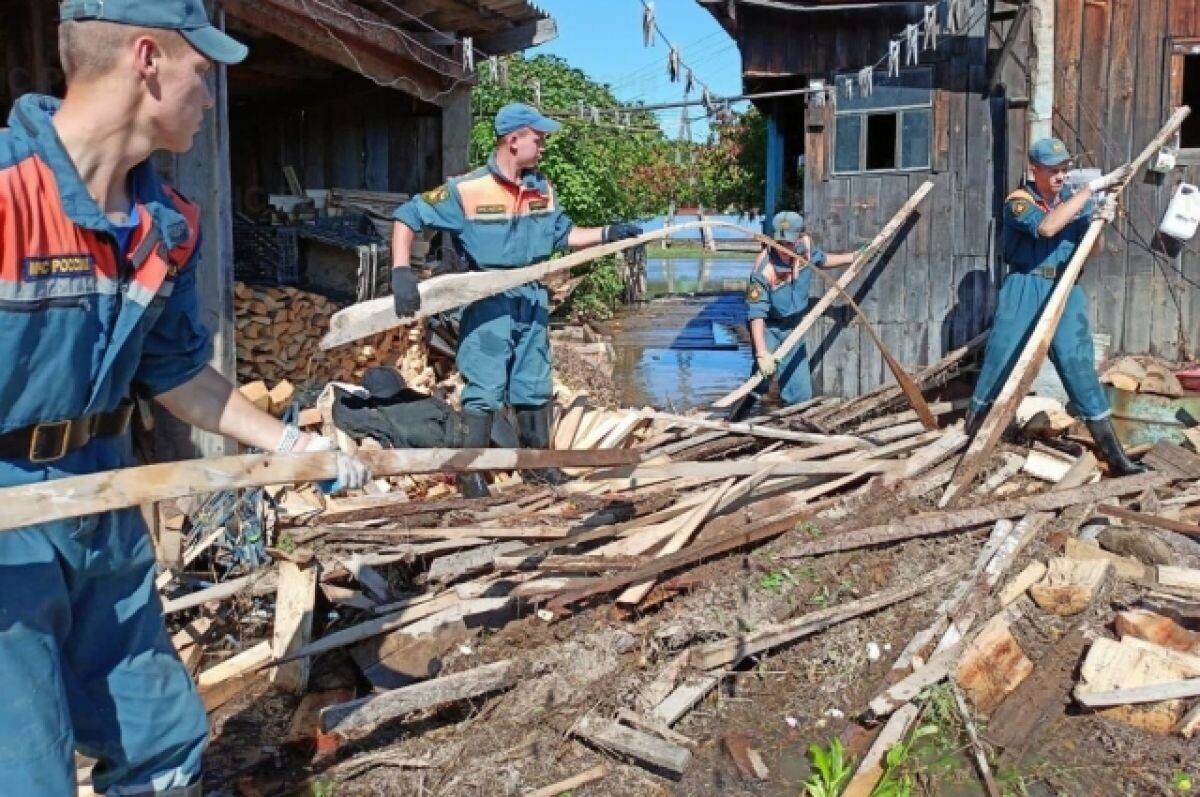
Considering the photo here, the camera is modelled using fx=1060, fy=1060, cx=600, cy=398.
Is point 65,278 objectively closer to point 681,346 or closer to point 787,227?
point 787,227

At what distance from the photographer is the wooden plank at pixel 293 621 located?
407cm

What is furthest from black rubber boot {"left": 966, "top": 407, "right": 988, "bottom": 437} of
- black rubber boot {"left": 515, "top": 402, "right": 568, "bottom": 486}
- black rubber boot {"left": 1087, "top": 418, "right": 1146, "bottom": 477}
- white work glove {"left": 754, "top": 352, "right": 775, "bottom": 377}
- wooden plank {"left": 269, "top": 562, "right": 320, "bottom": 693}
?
wooden plank {"left": 269, "top": 562, "right": 320, "bottom": 693}

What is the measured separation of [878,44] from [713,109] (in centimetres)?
141

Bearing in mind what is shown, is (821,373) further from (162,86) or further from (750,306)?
(162,86)

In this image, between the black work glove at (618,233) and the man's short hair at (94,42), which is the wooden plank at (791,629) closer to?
the black work glove at (618,233)

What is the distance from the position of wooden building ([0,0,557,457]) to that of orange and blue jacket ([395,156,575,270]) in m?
1.20

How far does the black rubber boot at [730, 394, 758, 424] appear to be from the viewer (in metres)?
7.91

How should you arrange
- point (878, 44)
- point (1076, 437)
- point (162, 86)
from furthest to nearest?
point (878, 44), point (1076, 437), point (162, 86)

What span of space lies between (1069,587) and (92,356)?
152 inches

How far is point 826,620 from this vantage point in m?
4.34

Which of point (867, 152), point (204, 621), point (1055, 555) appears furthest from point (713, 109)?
point (204, 621)

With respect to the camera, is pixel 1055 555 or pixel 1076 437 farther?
pixel 1076 437

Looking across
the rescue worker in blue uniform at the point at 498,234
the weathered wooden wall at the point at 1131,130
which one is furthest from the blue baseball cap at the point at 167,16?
the weathered wooden wall at the point at 1131,130

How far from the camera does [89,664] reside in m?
2.42
